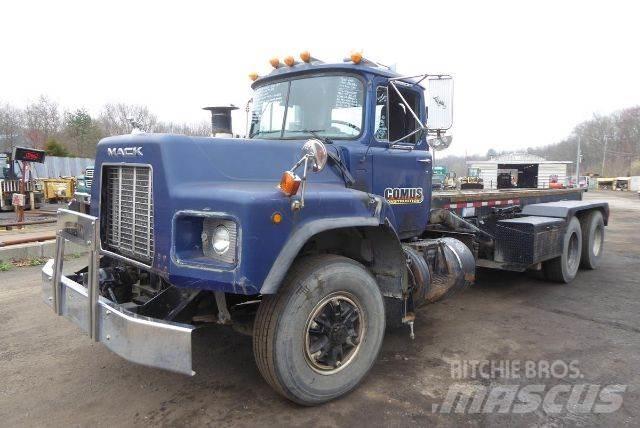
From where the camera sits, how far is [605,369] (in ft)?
13.0

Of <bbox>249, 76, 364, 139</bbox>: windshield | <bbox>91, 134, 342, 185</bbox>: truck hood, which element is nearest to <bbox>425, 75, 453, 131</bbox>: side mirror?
<bbox>249, 76, 364, 139</bbox>: windshield

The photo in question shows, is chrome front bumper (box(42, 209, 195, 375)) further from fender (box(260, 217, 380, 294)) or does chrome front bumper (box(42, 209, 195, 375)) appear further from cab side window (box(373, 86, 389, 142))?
cab side window (box(373, 86, 389, 142))

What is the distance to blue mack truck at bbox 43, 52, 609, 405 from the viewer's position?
2.86 metres

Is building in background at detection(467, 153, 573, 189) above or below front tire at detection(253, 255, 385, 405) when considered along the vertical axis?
above

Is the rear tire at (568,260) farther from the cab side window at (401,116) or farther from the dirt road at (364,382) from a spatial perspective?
the cab side window at (401,116)

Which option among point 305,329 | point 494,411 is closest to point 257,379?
point 305,329

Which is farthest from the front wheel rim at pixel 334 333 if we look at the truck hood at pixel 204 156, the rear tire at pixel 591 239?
the rear tire at pixel 591 239

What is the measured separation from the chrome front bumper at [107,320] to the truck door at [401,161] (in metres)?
2.23

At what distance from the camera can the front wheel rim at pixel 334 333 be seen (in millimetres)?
3242

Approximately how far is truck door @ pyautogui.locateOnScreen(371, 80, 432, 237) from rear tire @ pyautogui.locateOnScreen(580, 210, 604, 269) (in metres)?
4.13

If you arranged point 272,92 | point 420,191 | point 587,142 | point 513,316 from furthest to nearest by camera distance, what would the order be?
point 587,142 < point 513,316 < point 420,191 < point 272,92

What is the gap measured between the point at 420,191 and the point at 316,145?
2017 millimetres

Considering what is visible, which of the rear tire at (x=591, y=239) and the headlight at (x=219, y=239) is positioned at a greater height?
the headlight at (x=219, y=239)

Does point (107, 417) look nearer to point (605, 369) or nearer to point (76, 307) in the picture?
point (76, 307)
